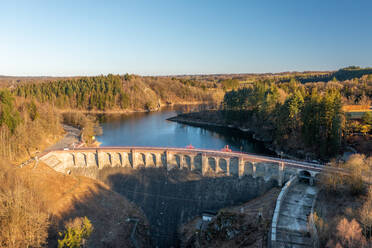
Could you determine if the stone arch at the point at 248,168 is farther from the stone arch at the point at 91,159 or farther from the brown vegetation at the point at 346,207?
the stone arch at the point at 91,159

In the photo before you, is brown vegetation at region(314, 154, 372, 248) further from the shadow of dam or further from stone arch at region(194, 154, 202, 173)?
stone arch at region(194, 154, 202, 173)

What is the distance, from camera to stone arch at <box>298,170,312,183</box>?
3891 cm

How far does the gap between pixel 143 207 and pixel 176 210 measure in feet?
18.8

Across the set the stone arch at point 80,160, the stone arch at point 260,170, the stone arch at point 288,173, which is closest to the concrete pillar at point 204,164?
the stone arch at point 260,170

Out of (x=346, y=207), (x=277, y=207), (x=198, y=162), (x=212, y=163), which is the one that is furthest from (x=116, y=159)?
(x=346, y=207)

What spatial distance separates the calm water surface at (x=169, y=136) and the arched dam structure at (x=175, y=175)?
20488 millimetres

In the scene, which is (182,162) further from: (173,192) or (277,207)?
(277,207)

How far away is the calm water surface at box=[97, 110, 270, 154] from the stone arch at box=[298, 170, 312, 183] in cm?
2433

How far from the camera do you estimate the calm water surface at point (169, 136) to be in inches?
2827

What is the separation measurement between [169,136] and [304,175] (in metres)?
48.8

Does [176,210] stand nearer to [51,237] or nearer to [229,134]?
[51,237]

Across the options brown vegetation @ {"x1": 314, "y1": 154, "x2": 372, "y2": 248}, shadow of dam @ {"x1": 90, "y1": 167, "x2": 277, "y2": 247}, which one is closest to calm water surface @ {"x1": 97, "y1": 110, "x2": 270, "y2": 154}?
shadow of dam @ {"x1": 90, "y1": 167, "x2": 277, "y2": 247}

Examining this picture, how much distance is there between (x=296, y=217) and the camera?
30484mm

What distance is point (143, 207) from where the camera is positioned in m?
42.7
